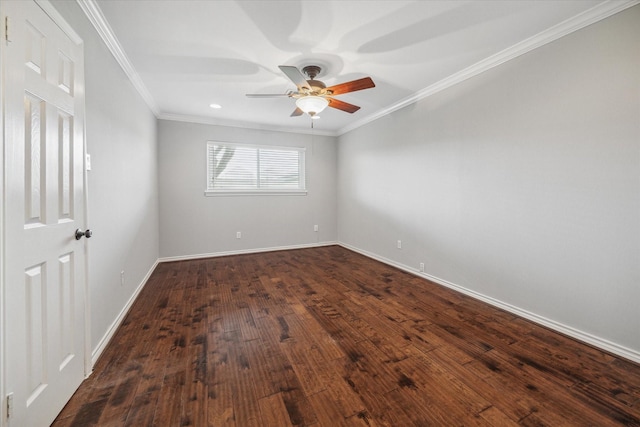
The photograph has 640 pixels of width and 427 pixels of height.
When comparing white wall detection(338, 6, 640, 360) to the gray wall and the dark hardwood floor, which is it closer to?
the dark hardwood floor

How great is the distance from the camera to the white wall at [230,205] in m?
4.29

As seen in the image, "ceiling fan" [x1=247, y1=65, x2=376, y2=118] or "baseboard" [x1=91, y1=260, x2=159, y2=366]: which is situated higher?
"ceiling fan" [x1=247, y1=65, x2=376, y2=118]

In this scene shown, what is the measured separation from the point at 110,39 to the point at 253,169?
9.56 ft

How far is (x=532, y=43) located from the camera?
2209 millimetres

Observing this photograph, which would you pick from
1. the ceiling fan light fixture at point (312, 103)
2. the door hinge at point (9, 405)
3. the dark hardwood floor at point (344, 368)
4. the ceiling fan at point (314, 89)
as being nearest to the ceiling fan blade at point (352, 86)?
the ceiling fan at point (314, 89)

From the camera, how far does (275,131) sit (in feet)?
16.3

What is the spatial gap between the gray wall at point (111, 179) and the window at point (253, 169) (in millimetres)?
1385

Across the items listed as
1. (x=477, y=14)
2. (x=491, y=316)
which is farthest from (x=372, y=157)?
(x=491, y=316)

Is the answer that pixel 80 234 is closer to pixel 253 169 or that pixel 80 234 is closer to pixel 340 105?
pixel 340 105

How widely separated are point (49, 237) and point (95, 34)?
1.65m

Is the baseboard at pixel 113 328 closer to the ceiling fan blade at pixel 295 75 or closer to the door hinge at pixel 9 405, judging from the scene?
the door hinge at pixel 9 405

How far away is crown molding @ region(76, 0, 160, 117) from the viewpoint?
1.72 metres

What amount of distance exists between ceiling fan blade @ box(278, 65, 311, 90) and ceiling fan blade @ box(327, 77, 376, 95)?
0.25m

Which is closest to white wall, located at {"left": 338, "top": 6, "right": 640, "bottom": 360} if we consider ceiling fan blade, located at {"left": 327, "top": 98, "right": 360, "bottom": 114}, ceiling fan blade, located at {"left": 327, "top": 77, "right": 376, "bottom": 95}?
ceiling fan blade, located at {"left": 327, "top": 98, "right": 360, "bottom": 114}
